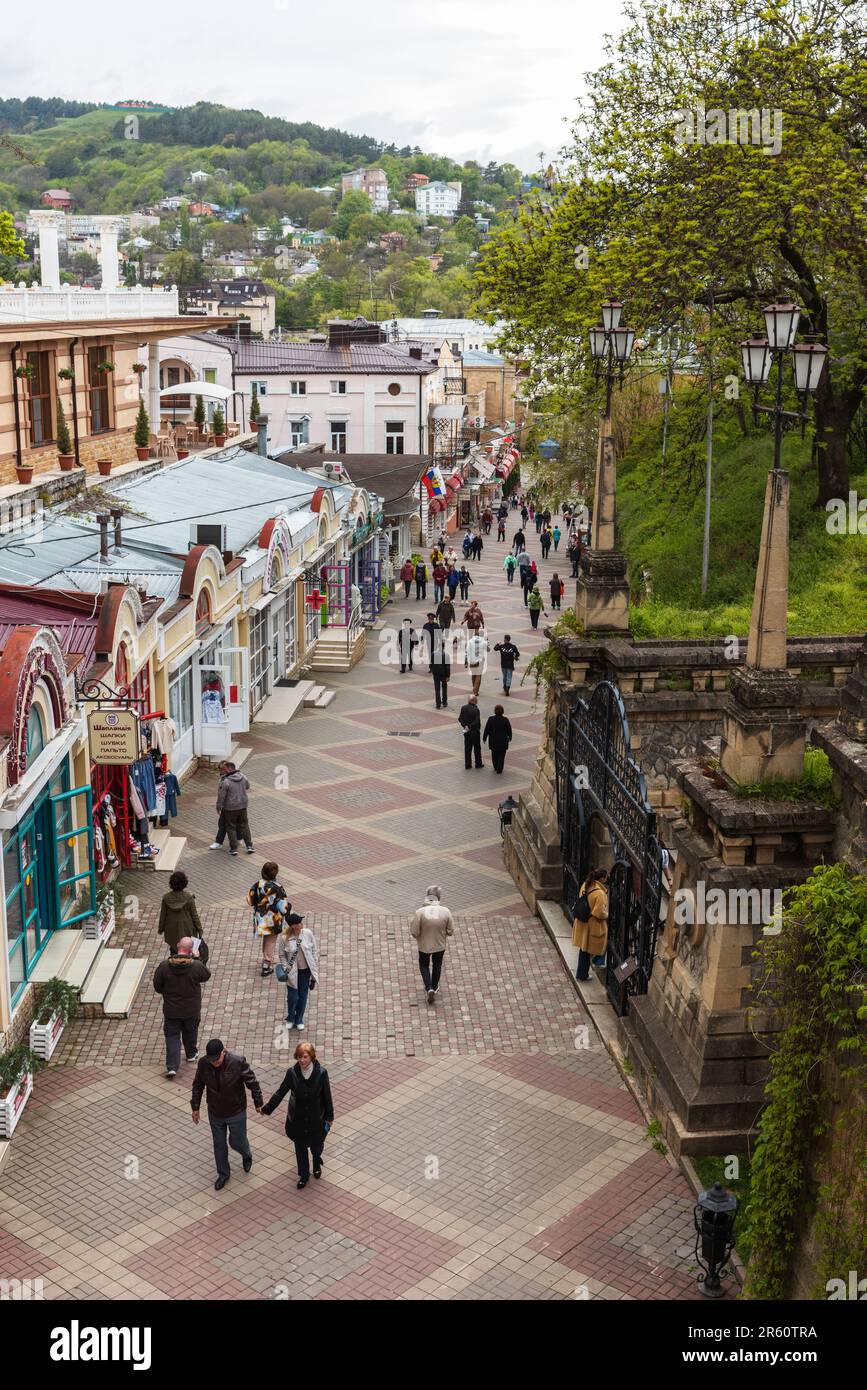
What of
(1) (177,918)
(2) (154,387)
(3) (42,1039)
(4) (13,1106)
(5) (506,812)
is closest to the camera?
(4) (13,1106)

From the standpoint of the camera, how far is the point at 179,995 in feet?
42.0

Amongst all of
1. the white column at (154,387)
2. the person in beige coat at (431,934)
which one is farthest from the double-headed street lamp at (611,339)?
the white column at (154,387)

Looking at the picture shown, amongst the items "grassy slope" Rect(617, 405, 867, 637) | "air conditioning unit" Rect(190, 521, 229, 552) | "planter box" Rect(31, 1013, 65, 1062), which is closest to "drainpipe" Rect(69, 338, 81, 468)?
"air conditioning unit" Rect(190, 521, 229, 552)

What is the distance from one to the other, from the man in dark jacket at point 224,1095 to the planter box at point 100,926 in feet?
14.5

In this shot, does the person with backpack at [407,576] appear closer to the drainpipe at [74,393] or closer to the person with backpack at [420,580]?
the person with backpack at [420,580]

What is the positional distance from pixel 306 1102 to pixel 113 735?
6.25 m

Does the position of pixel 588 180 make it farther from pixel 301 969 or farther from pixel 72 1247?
pixel 72 1247

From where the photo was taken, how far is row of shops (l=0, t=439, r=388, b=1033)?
528 inches

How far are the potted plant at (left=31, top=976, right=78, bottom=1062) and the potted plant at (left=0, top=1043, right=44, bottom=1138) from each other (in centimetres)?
36

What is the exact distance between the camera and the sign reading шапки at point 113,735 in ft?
51.8

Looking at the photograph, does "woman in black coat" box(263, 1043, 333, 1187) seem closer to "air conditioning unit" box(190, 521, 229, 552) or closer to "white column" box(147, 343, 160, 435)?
"air conditioning unit" box(190, 521, 229, 552)

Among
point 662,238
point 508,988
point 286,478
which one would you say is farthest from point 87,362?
point 508,988

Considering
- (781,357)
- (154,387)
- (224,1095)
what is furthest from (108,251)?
(224,1095)

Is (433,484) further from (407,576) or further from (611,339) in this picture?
A: (611,339)
